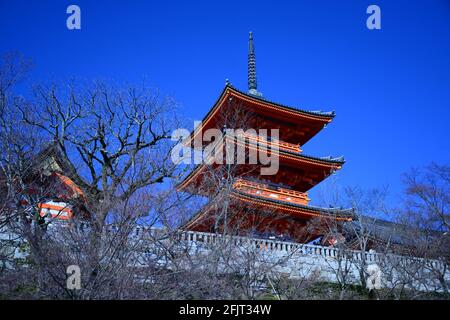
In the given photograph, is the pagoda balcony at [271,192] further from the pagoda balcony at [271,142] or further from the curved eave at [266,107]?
the curved eave at [266,107]

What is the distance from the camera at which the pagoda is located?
53.2 feet

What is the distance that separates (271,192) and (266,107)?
4.12 metres

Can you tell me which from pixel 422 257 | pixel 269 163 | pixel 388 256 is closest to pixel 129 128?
pixel 269 163

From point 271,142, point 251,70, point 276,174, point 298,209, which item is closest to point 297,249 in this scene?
point 298,209

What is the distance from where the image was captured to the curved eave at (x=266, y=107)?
62.2 ft

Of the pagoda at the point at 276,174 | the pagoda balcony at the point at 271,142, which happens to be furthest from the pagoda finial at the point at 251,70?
the pagoda balcony at the point at 271,142

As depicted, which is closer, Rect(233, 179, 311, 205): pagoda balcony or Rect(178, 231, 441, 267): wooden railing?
Rect(178, 231, 441, 267): wooden railing

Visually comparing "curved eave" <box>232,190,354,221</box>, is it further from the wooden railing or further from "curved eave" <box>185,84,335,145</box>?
"curved eave" <box>185,84,335,145</box>

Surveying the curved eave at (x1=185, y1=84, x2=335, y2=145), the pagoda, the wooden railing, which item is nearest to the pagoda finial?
the pagoda

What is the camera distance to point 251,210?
16.2 metres

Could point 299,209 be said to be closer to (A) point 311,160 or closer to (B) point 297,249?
(A) point 311,160
